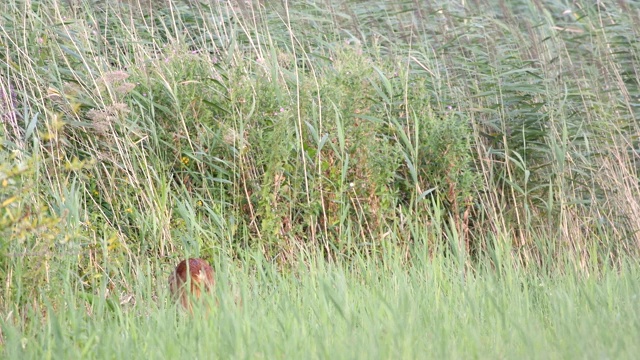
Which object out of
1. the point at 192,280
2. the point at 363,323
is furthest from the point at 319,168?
the point at 363,323

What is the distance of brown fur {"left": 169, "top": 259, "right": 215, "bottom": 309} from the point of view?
3346 mm

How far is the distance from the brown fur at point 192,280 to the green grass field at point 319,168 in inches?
2.6

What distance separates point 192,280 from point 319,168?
129 centimetres

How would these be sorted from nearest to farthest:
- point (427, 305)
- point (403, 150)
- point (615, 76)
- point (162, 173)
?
point (427, 305)
point (162, 173)
point (403, 150)
point (615, 76)

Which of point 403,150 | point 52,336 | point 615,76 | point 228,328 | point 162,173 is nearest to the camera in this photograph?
point 228,328

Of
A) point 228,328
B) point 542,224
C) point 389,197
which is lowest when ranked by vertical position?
point 542,224

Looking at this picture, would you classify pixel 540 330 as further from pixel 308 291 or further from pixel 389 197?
pixel 389 197

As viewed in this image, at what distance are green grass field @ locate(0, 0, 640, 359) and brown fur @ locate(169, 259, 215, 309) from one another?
0.07m

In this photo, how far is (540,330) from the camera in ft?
10.1

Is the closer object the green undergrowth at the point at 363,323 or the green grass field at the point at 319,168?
the green undergrowth at the point at 363,323

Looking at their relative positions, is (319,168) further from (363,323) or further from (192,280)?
(363,323)

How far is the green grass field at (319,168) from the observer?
369 centimetres

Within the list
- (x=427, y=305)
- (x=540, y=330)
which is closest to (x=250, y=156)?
(x=427, y=305)

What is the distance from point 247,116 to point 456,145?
3.60 feet
